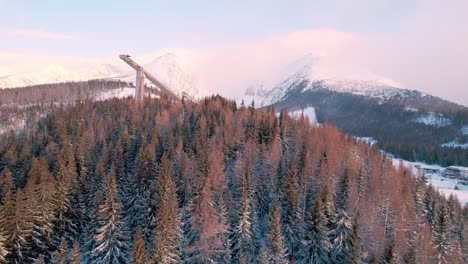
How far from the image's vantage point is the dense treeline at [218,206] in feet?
199

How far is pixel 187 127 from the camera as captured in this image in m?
111

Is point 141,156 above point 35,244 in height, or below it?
above

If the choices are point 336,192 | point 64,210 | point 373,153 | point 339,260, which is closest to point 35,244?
point 64,210

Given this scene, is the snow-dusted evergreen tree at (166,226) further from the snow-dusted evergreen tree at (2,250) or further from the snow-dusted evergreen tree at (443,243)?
the snow-dusted evergreen tree at (443,243)

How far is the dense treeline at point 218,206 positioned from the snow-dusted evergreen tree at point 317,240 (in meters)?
0.15

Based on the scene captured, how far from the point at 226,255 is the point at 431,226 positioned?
4318 centimetres

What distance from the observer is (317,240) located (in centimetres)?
6644

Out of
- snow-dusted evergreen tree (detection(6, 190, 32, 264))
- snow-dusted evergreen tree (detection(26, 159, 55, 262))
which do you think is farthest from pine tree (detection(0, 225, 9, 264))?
snow-dusted evergreen tree (detection(26, 159, 55, 262))

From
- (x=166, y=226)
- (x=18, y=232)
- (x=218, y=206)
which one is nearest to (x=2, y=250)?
(x=18, y=232)

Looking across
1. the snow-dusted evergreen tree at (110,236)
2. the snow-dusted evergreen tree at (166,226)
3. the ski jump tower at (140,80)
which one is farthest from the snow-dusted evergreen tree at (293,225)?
the ski jump tower at (140,80)

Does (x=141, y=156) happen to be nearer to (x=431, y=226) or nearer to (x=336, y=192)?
(x=336, y=192)

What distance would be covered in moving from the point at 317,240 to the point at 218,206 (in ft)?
52.6

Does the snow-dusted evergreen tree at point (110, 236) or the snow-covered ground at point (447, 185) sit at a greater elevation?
the snow-dusted evergreen tree at point (110, 236)

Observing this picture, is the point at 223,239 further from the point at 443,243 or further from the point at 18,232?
the point at 443,243
